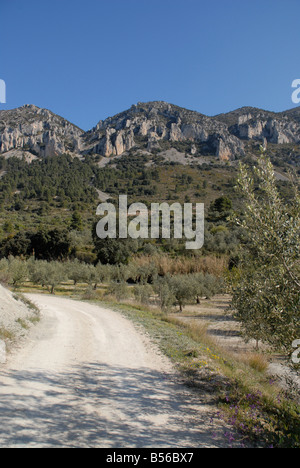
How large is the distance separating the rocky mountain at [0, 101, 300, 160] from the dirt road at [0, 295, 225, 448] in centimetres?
12696

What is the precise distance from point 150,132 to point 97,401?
156 meters

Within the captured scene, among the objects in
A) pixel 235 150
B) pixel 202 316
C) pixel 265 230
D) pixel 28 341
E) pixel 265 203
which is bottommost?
pixel 202 316

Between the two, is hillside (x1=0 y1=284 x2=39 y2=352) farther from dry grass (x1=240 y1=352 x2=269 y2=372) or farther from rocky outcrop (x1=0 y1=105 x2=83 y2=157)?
rocky outcrop (x1=0 y1=105 x2=83 y2=157)

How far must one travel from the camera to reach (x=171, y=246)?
49.8m

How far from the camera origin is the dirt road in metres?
3.99

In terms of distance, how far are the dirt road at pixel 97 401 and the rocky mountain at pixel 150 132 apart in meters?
127

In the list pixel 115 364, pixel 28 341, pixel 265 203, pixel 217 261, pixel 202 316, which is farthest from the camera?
pixel 217 261

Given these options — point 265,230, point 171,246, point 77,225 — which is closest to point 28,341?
point 265,230

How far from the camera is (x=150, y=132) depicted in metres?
148

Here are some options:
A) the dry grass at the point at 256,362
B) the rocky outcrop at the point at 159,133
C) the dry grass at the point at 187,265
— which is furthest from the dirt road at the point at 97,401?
the rocky outcrop at the point at 159,133

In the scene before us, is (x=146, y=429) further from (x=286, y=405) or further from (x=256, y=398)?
(x=286, y=405)

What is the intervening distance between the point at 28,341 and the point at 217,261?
96.1ft

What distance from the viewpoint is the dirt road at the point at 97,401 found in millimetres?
3995

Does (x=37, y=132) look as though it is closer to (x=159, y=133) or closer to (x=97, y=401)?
(x=159, y=133)
